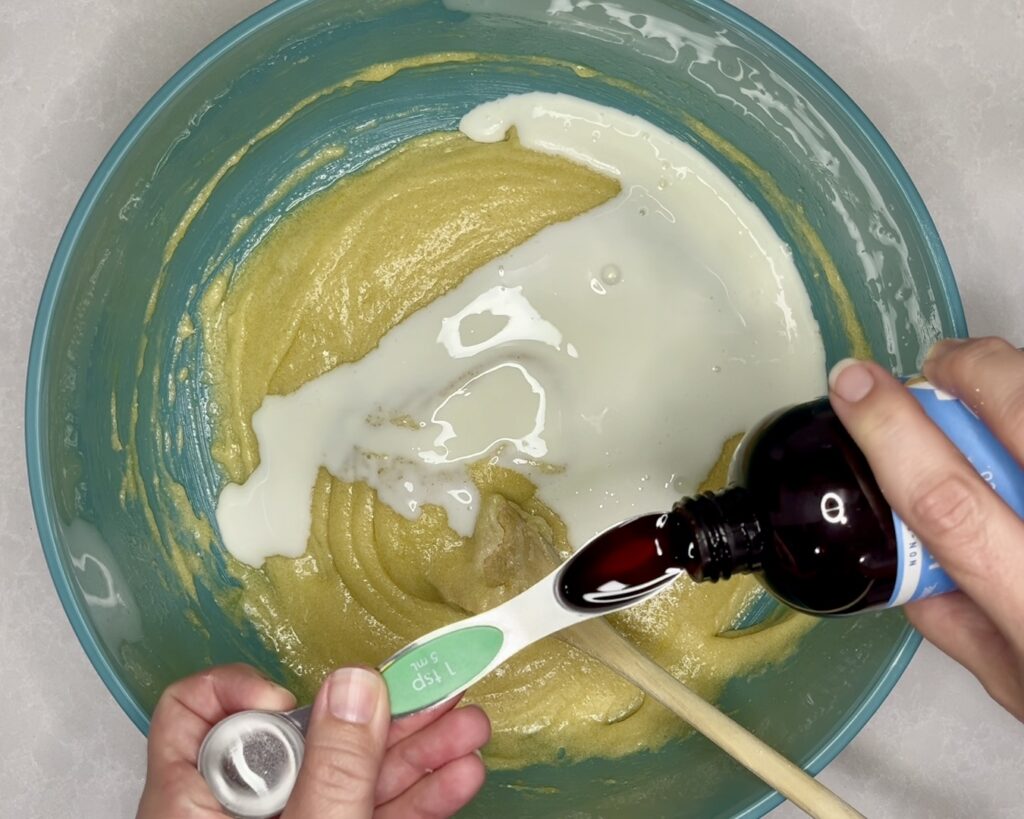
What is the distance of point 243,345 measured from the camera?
1.13 meters

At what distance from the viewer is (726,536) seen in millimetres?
751

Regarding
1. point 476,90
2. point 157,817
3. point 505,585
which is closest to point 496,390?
point 505,585

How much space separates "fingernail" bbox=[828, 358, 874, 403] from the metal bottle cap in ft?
1.77

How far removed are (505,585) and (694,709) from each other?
0.24 m

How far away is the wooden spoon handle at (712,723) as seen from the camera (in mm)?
855

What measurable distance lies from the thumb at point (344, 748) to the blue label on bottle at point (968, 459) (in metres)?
0.44

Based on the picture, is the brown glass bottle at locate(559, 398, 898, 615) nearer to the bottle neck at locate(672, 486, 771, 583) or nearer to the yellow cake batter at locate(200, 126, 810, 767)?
the bottle neck at locate(672, 486, 771, 583)

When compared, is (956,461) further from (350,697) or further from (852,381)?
(350,697)

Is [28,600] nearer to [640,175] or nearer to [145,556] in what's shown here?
[145,556]

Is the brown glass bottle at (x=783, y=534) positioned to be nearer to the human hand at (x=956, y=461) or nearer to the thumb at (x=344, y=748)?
the human hand at (x=956, y=461)

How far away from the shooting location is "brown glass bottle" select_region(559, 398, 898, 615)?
717 millimetres

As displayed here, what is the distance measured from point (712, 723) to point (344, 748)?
0.37 m

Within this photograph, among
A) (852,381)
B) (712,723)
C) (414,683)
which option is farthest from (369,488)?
(852,381)

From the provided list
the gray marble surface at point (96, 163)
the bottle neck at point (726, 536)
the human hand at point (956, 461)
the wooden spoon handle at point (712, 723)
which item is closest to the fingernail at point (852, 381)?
the human hand at point (956, 461)
